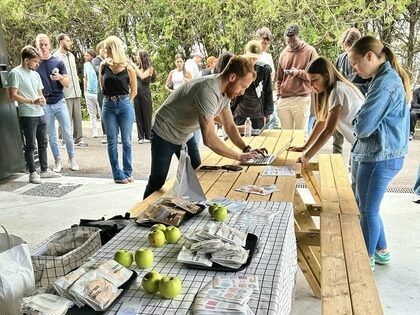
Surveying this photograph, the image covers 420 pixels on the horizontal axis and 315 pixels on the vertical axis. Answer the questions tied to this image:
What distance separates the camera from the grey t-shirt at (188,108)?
2.27 meters

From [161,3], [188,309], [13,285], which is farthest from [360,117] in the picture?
[161,3]

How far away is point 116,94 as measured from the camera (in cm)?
405

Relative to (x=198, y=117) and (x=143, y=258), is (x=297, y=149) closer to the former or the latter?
(x=198, y=117)

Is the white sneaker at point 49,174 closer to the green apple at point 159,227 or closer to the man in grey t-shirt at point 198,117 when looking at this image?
the man in grey t-shirt at point 198,117

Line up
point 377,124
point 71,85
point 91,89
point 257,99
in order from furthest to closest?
1. point 91,89
2. point 71,85
3. point 257,99
4. point 377,124

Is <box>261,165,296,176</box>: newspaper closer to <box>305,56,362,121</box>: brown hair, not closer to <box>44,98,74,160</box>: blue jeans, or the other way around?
<box>305,56,362,121</box>: brown hair

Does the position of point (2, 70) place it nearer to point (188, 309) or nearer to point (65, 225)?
point (65, 225)

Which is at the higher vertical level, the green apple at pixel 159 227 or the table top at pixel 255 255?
Result: the green apple at pixel 159 227

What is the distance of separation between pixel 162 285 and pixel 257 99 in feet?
10.3

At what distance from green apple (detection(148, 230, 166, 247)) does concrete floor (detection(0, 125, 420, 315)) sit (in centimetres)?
108

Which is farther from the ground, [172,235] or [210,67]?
[210,67]

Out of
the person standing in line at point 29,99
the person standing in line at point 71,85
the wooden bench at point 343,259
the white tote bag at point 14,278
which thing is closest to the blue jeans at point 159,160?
the wooden bench at point 343,259

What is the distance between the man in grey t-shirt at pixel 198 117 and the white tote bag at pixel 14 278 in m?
1.28

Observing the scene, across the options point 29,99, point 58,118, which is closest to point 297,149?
point 29,99
